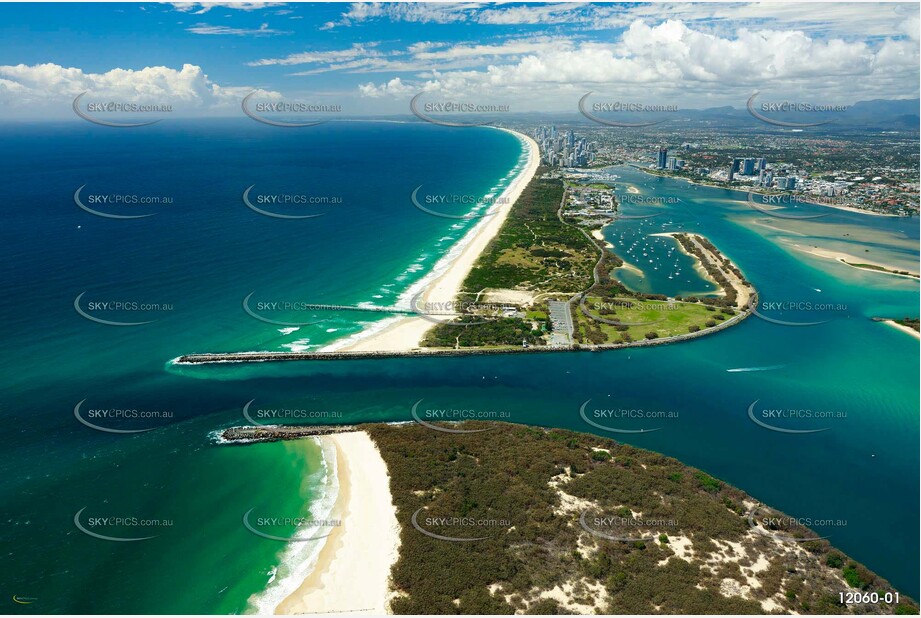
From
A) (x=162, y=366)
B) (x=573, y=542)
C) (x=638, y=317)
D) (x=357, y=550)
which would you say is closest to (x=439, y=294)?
(x=638, y=317)

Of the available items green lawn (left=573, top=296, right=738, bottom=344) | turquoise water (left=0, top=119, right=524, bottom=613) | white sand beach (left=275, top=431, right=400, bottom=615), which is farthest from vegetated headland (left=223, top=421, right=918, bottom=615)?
green lawn (left=573, top=296, right=738, bottom=344)

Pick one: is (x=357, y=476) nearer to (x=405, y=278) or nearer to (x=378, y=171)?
(x=405, y=278)

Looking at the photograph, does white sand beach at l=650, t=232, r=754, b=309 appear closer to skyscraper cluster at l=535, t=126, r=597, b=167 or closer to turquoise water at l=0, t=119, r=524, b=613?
turquoise water at l=0, t=119, r=524, b=613

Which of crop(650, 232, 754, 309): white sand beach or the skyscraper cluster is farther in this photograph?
the skyscraper cluster

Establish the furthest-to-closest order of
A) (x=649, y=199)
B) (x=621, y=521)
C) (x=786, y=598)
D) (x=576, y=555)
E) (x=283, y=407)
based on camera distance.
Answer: (x=649, y=199)
(x=283, y=407)
(x=621, y=521)
(x=576, y=555)
(x=786, y=598)

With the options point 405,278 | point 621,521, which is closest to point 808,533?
point 621,521

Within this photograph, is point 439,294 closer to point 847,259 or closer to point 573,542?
point 573,542
